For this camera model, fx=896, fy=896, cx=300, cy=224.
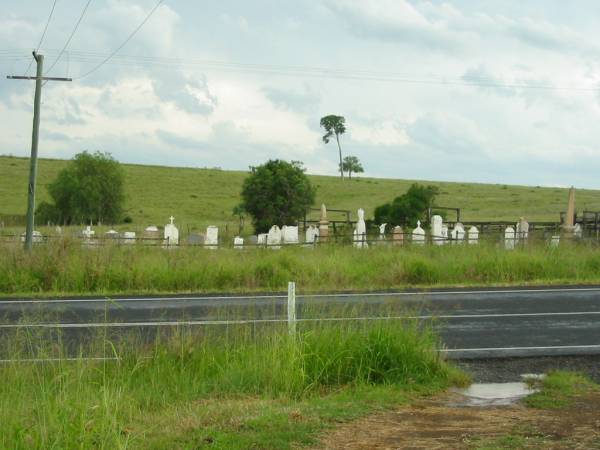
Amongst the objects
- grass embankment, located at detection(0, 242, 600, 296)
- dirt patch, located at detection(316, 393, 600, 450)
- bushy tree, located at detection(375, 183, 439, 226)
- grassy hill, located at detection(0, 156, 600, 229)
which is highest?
grassy hill, located at detection(0, 156, 600, 229)

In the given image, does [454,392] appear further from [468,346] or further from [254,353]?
[468,346]

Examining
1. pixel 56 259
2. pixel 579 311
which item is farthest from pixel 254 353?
pixel 56 259

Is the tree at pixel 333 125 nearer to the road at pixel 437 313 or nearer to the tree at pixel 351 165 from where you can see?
the tree at pixel 351 165

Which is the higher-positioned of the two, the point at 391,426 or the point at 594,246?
the point at 594,246

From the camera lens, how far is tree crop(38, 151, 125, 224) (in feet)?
217

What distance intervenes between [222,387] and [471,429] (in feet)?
8.15

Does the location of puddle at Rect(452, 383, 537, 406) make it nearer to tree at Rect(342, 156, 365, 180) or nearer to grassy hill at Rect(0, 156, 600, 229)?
grassy hill at Rect(0, 156, 600, 229)

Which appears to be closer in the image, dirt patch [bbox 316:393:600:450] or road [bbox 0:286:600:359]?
dirt patch [bbox 316:393:600:450]

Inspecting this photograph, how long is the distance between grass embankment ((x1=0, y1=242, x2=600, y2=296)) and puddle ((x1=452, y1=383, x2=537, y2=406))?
931cm

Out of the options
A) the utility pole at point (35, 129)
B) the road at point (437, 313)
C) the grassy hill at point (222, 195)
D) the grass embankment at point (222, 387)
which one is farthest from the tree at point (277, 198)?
the grass embankment at point (222, 387)

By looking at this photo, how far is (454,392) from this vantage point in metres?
9.10

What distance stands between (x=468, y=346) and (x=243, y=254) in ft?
37.3

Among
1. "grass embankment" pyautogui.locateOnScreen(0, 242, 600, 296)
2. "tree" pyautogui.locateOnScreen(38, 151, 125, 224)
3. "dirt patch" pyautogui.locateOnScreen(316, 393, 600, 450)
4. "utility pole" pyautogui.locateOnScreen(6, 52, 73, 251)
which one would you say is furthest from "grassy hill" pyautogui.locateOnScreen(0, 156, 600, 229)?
"dirt patch" pyautogui.locateOnScreen(316, 393, 600, 450)

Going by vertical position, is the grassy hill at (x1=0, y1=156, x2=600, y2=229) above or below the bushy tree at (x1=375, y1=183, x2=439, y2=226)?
above
